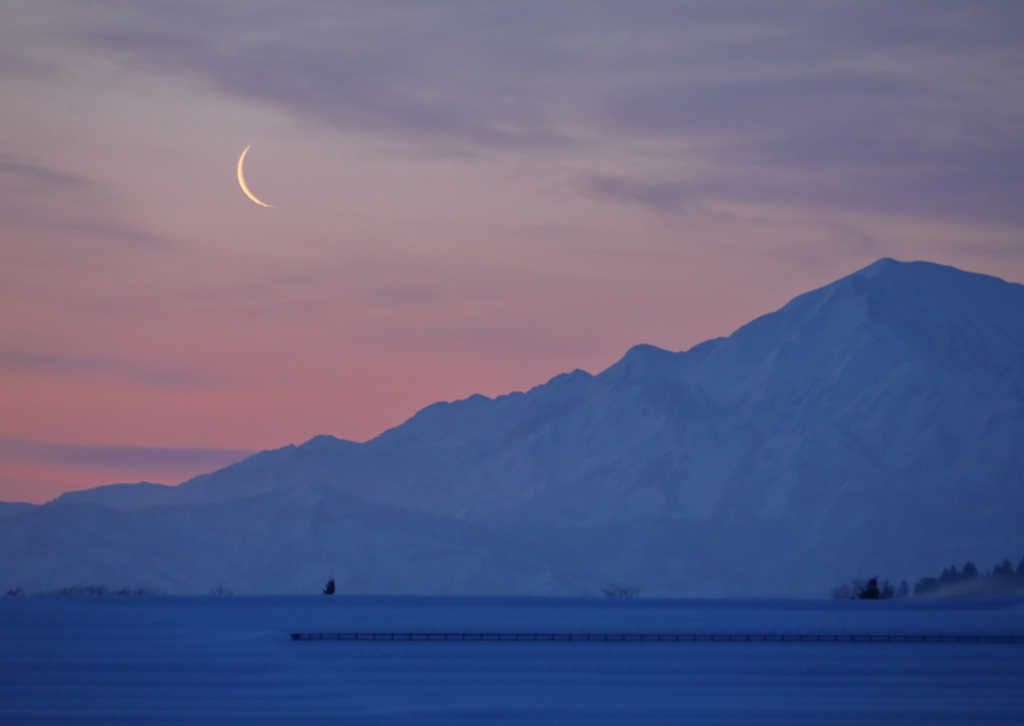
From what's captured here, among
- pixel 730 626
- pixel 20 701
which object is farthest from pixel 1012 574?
pixel 20 701

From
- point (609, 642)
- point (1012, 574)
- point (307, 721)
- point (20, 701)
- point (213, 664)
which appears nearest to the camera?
point (307, 721)

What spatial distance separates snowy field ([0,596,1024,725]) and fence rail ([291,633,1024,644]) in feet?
2.13

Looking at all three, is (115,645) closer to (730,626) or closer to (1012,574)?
(730,626)

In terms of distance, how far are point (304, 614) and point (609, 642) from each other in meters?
12.7

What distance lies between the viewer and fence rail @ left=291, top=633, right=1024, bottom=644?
47.2 m

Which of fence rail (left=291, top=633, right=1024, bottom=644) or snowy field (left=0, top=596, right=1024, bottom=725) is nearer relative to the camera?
snowy field (left=0, top=596, right=1024, bottom=725)

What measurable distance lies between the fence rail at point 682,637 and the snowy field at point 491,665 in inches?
25.6

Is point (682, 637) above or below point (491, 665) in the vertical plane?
above

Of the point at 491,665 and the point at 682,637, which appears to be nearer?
the point at 491,665

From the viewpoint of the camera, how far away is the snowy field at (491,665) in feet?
112

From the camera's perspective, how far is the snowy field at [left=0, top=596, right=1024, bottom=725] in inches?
1339

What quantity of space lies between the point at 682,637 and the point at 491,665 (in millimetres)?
9553

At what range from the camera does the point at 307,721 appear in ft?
106

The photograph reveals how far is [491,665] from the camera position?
138ft
